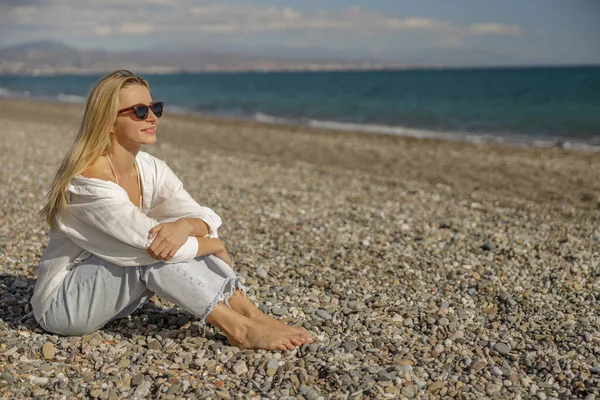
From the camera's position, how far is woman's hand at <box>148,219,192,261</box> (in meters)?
3.73

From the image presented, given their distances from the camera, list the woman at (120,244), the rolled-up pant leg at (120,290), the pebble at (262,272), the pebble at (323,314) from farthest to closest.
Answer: the pebble at (262,272), the pebble at (323,314), the rolled-up pant leg at (120,290), the woman at (120,244)

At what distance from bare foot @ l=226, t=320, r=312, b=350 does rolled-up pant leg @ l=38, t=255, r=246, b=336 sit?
0.99 ft

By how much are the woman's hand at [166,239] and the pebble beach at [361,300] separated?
788 mm

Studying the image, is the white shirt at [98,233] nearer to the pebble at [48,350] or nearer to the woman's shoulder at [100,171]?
the woman's shoulder at [100,171]

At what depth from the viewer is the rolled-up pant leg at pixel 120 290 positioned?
12.8 feet

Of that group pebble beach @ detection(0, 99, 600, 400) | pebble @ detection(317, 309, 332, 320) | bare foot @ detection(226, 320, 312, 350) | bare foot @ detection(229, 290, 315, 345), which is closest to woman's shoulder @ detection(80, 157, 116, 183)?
pebble beach @ detection(0, 99, 600, 400)

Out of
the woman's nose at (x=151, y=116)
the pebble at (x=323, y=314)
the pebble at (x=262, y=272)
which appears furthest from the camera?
the pebble at (x=262, y=272)

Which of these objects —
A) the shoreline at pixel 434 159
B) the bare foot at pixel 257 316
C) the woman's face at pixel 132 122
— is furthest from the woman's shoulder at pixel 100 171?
the shoreline at pixel 434 159

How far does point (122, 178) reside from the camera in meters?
4.11

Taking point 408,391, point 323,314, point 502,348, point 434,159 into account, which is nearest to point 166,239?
point 323,314

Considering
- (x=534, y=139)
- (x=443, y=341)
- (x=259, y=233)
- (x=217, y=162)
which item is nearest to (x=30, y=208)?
(x=259, y=233)

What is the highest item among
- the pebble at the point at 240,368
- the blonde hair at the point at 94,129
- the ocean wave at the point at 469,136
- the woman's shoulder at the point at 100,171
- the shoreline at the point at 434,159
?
the blonde hair at the point at 94,129

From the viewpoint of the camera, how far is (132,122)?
156 inches

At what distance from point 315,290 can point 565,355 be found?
218 centimetres
